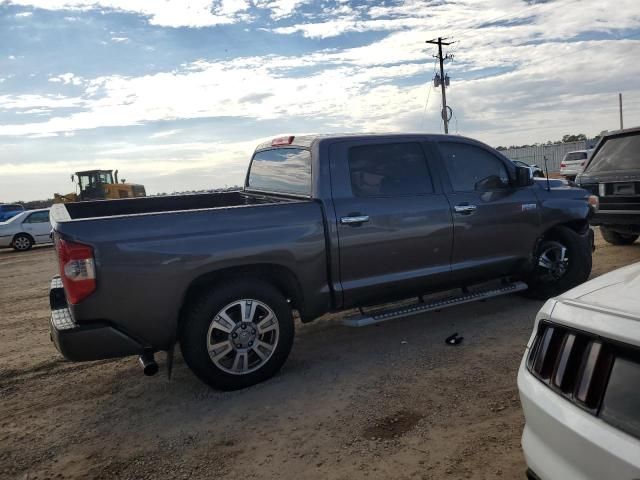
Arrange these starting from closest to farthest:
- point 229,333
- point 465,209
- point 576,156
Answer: point 229,333 → point 465,209 → point 576,156

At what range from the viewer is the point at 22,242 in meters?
17.6

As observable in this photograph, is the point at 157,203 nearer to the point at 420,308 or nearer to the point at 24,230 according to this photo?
the point at 420,308

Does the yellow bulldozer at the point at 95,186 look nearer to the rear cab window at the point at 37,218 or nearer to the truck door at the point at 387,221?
the rear cab window at the point at 37,218

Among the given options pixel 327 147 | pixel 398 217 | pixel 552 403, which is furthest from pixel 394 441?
pixel 327 147

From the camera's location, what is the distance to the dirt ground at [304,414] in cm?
291

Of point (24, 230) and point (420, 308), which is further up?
point (24, 230)

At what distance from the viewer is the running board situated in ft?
13.9

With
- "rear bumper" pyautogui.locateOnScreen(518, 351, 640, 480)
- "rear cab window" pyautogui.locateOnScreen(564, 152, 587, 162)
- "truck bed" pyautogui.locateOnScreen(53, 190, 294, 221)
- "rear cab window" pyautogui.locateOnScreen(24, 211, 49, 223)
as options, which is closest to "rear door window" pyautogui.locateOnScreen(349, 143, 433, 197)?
"truck bed" pyautogui.locateOnScreen(53, 190, 294, 221)

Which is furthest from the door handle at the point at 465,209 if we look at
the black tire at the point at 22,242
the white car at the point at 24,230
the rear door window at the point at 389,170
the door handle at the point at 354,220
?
the black tire at the point at 22,242

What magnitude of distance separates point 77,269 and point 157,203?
2.38m

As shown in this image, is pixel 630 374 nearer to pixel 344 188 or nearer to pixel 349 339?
pixel 344 188

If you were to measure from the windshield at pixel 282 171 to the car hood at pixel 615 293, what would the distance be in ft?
8.51

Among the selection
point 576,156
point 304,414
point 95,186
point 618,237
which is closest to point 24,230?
point 95,186

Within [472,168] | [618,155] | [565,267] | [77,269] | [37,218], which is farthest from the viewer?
[37,218]
